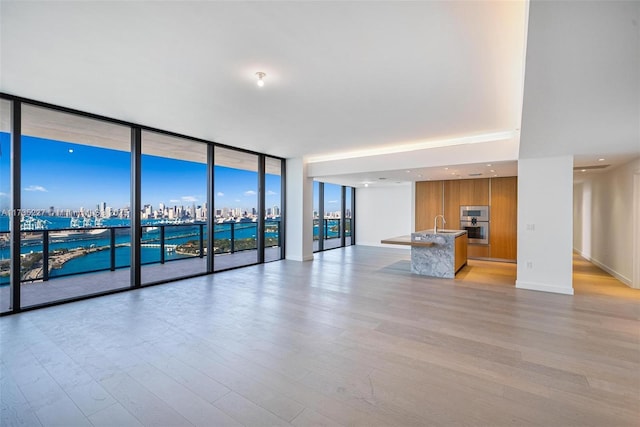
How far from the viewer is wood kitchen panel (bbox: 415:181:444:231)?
895 centimetres

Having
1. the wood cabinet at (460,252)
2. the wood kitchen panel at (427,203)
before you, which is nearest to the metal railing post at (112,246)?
the wood cabinet at (460,252)

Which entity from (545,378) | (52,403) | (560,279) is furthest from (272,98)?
(560,279)

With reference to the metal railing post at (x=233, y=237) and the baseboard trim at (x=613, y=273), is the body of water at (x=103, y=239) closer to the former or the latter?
the metal railing post at (x=233, y=237)

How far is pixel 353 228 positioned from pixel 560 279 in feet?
25.1

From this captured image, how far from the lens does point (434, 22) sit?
236 centimetres

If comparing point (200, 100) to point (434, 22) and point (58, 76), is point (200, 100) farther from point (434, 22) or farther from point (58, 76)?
point (434, 22)

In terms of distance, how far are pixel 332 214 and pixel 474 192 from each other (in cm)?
499

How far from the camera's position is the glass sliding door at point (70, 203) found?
4.53 metres

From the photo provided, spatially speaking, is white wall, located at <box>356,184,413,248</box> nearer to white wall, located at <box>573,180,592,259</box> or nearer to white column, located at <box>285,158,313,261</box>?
white column, located at <box>285,158,313,261</box>

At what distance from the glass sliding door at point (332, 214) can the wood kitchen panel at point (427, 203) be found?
3.23 m

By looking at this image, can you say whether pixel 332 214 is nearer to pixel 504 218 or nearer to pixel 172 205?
pixel 504 218

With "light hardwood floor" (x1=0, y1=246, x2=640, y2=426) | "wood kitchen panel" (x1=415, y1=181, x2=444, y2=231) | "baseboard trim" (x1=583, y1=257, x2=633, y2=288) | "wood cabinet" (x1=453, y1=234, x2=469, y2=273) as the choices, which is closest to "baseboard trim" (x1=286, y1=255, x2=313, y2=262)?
"light hardwood floor" (x1=0, y1=246, x2=640, y2=426)

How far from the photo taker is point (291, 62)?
118 inches

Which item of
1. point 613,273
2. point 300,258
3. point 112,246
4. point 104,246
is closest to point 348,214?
point 300,258
